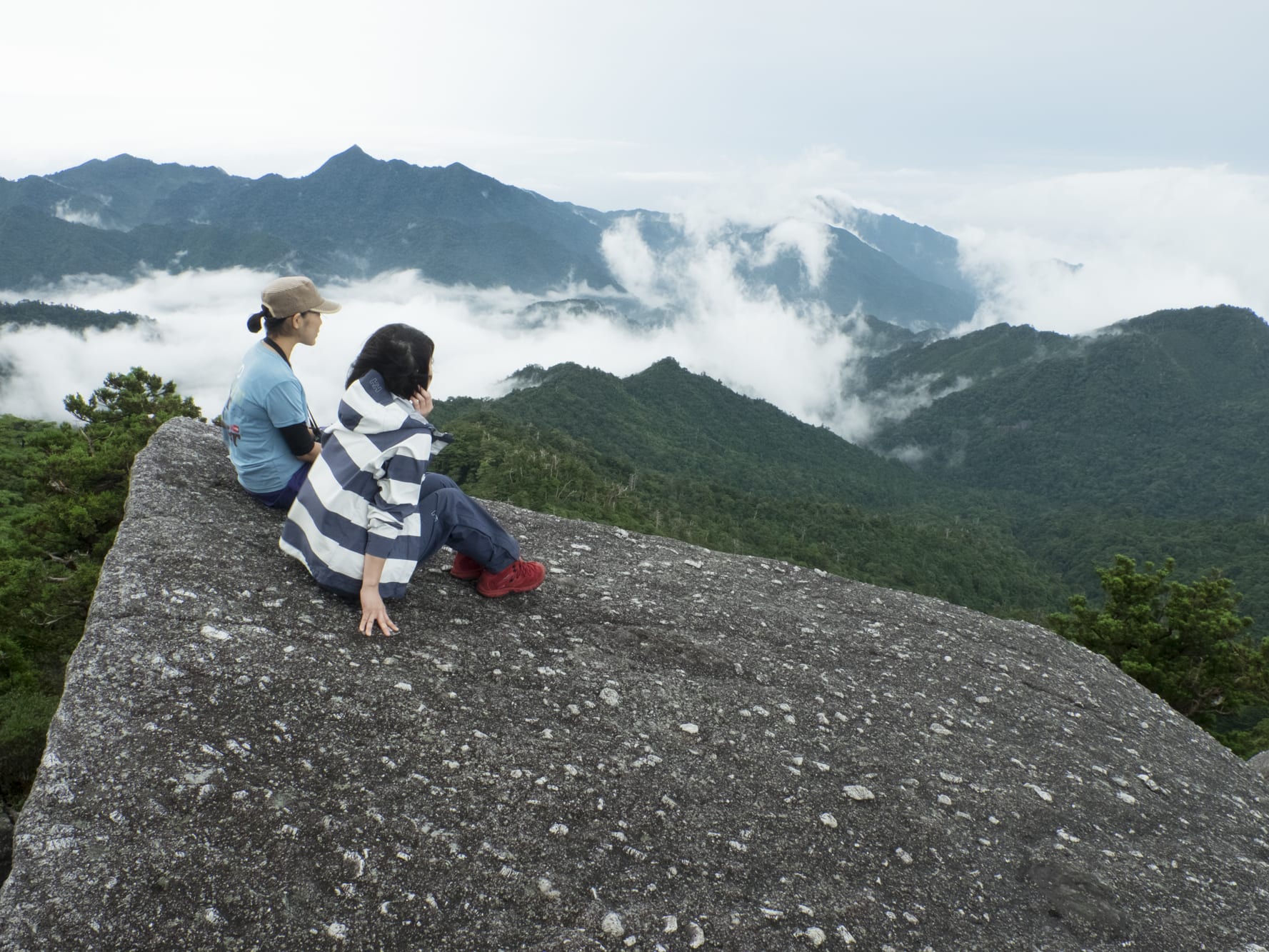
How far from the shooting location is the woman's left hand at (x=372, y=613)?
5207 millimetres

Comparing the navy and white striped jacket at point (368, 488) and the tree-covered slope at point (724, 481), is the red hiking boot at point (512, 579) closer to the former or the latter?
the navy and white striped jacket at point (368, 488)

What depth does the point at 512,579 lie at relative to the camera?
6598mm

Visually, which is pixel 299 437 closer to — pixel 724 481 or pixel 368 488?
pixel 368 488

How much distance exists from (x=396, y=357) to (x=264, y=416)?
169 centimetres

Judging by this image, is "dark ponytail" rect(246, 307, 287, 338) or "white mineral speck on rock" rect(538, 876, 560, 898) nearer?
"white mineral speck on rock" rect(538, 876, 560, 898)

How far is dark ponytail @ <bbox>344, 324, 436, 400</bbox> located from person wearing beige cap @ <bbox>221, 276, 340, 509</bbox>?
30.3 inches

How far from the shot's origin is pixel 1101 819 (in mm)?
5590

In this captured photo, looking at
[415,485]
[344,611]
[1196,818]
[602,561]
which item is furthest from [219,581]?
[1196,818]

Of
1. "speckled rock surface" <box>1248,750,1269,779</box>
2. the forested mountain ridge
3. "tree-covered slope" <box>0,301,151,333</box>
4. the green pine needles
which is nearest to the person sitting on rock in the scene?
"speckled rock surface" <box>1248,750,1269,779</box>

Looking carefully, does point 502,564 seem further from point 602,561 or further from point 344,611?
point 602,561

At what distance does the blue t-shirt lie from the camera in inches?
229

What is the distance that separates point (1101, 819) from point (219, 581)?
7.18m

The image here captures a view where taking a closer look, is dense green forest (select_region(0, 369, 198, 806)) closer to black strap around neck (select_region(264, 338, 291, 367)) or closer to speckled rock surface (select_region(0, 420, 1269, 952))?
speckled rock surface (select_region(0, 420, 1269, 952))

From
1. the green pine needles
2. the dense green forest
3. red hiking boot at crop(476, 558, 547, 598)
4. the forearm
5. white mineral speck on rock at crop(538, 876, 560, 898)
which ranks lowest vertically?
the green pine needles
